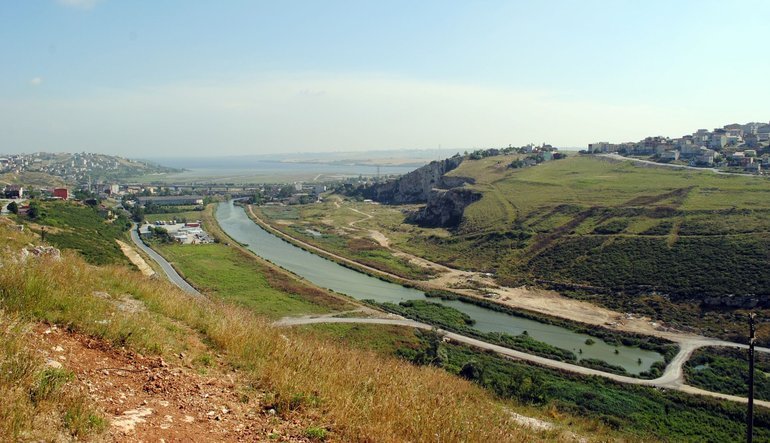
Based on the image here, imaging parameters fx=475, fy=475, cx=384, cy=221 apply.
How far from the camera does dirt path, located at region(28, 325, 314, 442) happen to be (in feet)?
13.4

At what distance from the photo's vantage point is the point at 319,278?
39.3 meters

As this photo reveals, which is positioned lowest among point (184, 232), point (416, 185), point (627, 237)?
point (184, 232)

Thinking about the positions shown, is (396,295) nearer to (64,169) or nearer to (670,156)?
(670,156)

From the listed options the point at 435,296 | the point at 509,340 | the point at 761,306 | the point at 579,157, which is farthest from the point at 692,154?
the point at 509,340

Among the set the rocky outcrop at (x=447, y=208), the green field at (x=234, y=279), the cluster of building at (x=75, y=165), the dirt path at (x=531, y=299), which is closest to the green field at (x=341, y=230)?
the dirt path at (x=531, y=299)

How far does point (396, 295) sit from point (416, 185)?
61790mm

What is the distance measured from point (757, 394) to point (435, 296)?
63.3 feet

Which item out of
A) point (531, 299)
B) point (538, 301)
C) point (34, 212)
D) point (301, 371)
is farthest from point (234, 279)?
point (301, 371)

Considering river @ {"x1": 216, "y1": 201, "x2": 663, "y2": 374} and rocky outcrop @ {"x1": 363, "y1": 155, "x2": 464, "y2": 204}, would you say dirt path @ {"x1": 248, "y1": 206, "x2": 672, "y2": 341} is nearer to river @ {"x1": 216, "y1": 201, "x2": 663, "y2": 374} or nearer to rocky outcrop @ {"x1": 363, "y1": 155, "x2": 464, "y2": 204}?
river @ {"x1": 216, "y1": 201, "x2": 663, "y2": 374}

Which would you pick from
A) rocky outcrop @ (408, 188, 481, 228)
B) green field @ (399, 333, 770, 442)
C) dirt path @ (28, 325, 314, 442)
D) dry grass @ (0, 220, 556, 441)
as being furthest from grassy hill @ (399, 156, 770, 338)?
dirt path @ (28, 325, 314, 442)

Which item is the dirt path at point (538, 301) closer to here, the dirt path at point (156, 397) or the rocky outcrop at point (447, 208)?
the rocky outcrop at point (447, 208)

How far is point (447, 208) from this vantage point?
216 feet

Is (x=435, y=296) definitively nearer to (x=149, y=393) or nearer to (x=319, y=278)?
(x=319, y=278)

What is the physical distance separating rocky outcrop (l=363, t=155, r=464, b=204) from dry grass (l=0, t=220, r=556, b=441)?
264 ft
